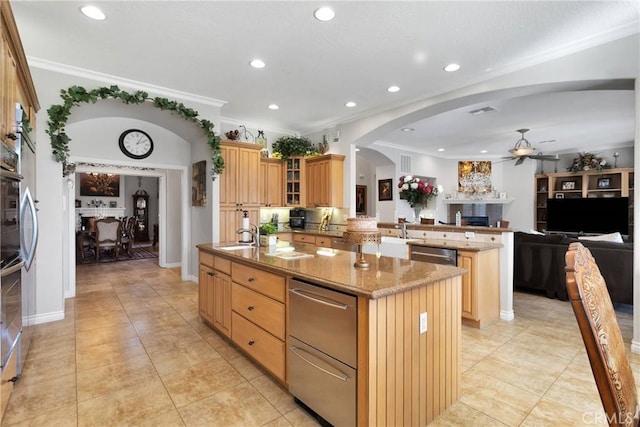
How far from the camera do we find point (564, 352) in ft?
9.57

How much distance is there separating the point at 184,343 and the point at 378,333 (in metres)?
2.28

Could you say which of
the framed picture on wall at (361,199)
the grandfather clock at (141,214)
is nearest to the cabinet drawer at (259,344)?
the framed picture on wall at (361,199)

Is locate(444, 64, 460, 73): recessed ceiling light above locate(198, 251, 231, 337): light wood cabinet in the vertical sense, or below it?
above

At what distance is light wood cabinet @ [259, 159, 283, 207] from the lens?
609 cm

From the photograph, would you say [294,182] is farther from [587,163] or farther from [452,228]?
[587,163]

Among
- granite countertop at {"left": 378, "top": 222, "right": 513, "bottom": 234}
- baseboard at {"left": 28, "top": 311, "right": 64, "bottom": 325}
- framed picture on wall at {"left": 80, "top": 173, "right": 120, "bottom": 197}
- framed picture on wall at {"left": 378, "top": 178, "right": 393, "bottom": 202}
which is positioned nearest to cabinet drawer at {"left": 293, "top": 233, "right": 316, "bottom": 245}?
granite countertop at {"left": 378, "top": 222, "right": 513, "bottom": 234}

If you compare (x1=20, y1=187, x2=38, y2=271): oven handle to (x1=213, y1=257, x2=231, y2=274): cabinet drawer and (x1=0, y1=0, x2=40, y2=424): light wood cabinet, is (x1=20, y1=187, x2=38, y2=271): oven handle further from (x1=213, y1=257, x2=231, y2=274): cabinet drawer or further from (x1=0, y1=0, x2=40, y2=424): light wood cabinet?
(x1=213, y1=257, x2=231, y2=274): cabinet drawer

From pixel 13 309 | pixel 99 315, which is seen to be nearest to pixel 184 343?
pixel 13 309

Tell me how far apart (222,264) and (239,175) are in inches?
101

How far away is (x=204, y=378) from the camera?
247cm

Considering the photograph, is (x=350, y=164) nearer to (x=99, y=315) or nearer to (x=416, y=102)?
(x=416, y=102)

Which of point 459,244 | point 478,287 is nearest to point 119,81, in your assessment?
point 459,244

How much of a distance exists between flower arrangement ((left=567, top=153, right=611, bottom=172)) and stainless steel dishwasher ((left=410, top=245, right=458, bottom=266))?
7.39 m

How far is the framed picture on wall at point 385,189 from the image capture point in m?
8.17
